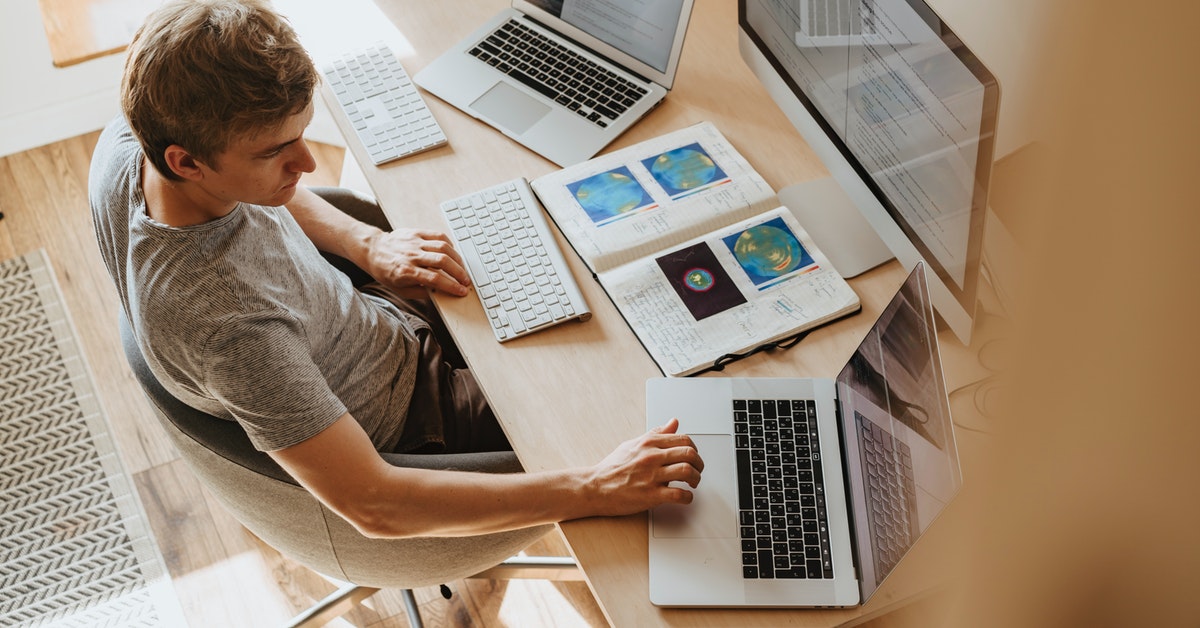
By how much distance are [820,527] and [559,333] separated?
45 centimetres

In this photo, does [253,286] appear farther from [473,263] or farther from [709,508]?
[709,508]

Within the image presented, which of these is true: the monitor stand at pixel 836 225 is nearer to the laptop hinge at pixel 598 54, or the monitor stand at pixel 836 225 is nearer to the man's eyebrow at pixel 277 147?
the laptop hinge at pixel 598 54

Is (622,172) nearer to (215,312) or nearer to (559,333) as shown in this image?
(559,333)

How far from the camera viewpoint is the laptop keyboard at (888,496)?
3.36 feet

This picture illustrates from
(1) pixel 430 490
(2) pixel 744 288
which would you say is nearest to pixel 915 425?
(2) pixel 744 288

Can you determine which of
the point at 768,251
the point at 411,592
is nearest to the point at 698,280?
the point at 768,251

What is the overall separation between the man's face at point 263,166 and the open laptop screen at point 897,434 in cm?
71

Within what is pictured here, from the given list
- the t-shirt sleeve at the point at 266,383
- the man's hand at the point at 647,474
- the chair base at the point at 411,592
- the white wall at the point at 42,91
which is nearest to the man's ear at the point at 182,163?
the t-shirt sleeve at the point at 266,383

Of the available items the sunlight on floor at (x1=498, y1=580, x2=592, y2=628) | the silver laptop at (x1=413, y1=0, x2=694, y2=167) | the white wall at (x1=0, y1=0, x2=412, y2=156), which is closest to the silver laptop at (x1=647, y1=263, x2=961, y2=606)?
the silver laptop at (x1=413, y1=0, x2=694, y2=167)

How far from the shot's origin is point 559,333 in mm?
1411

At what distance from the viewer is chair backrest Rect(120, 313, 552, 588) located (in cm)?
125

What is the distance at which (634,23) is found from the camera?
5.37 feet

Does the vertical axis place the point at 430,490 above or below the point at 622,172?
below

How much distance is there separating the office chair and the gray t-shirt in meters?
0.03
